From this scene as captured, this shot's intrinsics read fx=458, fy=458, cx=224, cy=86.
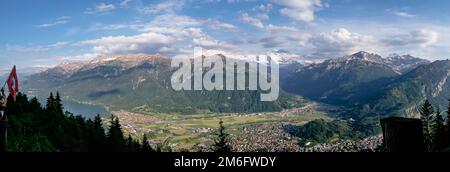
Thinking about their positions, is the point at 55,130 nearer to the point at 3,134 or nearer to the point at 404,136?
the point at 3,134

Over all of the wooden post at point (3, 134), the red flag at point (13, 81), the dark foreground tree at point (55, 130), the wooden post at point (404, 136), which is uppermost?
the red flag at point (13, 81)

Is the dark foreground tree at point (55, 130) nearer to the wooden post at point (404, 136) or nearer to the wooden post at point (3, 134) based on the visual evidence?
the wooden post at point (3, 134)

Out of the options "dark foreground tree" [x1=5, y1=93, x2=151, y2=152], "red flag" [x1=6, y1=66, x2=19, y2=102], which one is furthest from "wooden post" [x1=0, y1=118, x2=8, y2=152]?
"dark foreground tree" [x1=5, y1=93, x2=151, y2=152]

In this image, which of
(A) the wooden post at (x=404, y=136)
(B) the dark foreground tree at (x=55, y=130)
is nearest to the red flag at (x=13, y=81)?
(A) the wooden post at (x=404, y=136)

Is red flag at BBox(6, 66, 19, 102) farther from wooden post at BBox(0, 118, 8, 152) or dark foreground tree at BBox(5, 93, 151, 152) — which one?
dark foreground tree at BBox(5, 93, 151, 152)

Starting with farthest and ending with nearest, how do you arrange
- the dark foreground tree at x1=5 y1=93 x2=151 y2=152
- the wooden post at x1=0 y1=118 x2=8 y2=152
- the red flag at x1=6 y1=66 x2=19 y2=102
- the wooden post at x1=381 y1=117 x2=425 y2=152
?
the dark foreground tree at x1=5 y1=93 x2=151 y2=152, the red flag at x1=6 y1=66 x2=19 y2=102, the wooden post at x1=0 y1=118 x2=8 y2=152, the wooden post at x1=381 y1=117 x2=425 y2=152

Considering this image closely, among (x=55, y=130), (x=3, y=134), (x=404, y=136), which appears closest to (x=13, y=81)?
(x=3, y=134)
